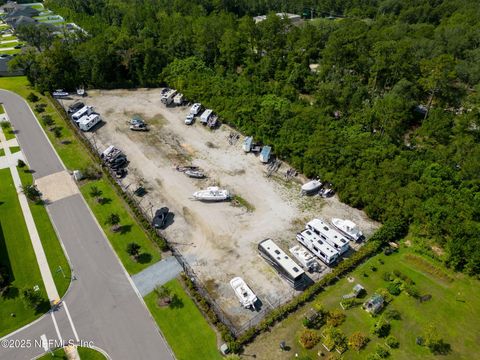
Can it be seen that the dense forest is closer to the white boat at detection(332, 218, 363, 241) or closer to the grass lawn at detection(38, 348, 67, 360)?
the white boat at detection(332, 218, 363, 241)

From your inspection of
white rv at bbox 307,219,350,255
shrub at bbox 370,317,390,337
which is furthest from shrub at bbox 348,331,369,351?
white rv at bbox 307,219,350,255

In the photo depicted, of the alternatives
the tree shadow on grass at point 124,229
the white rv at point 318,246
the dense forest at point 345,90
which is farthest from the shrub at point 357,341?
the tree shadow on grass at point 124,229

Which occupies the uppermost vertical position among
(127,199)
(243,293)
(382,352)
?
(382,352)

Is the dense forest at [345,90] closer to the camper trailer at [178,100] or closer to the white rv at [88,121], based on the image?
the camper trailer at [178,100]

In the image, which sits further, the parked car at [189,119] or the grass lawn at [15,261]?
the parked car at [189,119]

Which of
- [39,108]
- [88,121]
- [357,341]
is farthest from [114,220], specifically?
[39,108]

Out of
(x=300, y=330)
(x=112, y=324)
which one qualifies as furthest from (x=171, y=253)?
(x=300, y=330)

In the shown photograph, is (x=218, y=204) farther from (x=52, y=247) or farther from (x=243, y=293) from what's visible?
(x=52, y=247)
